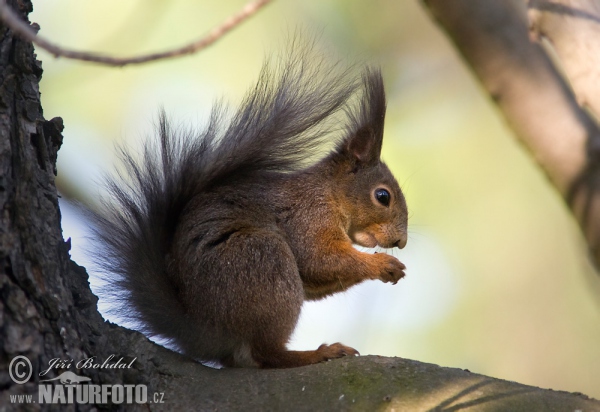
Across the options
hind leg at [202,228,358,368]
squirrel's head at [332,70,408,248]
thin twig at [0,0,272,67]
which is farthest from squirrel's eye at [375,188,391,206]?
thin twig at [0,0,272,67]

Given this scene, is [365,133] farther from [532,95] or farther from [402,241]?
[532,95]

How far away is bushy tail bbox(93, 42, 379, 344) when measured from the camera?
89.6 inches

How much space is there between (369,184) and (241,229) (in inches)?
32.9

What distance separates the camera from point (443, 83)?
201 inches

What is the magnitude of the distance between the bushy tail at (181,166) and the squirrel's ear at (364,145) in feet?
1.52

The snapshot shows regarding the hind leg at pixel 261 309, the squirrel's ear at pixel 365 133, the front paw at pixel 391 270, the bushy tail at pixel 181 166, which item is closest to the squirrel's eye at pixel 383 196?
the squirrel's ear at pixel 365 133

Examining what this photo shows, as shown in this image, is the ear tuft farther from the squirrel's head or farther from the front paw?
the front paw

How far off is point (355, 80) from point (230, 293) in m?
1.05

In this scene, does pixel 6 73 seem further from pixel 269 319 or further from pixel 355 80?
pixel 355 80

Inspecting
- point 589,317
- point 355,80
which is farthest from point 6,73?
point 589,317

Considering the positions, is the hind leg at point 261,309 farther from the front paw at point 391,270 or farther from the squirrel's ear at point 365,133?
the squirrel's ear at point 365,133

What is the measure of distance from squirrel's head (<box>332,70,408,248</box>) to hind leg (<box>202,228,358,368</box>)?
29.0 inches

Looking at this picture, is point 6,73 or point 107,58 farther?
point 6,73

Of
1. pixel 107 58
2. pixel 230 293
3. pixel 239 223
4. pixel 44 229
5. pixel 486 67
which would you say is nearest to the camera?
pixel 107 58
